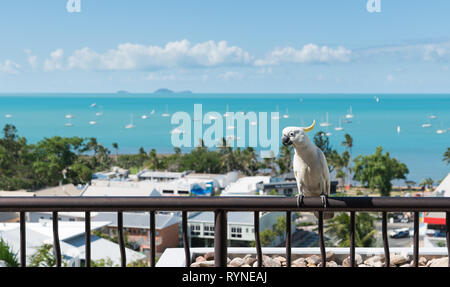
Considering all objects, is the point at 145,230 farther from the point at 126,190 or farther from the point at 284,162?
the point at 284,162

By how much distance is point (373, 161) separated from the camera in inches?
1350

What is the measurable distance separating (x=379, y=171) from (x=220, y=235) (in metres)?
34.5

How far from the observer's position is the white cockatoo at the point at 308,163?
2029mm

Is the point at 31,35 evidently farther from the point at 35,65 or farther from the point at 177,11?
the point at 177,11

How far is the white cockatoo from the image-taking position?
6.66 ft

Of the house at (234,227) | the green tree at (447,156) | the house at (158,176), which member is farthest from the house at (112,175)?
the green tree at (447,156)

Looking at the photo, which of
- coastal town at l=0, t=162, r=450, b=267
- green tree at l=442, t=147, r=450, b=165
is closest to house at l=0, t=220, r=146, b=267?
coastal town at l=0, t=162, r=450, b=267

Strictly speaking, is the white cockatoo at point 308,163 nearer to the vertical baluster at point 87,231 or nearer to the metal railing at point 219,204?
the metal railing at point 219,204

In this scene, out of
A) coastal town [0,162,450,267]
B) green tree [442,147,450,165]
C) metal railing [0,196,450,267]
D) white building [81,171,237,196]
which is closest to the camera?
metal railing [0,196,450,267]

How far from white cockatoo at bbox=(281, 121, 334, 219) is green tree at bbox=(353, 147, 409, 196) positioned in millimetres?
33215

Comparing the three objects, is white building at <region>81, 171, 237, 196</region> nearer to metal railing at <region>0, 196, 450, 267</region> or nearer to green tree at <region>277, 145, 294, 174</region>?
green tree at <region>277, 145, 294, 174</region>
